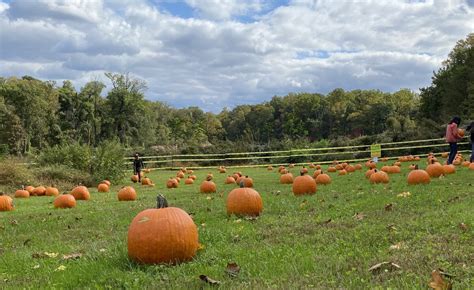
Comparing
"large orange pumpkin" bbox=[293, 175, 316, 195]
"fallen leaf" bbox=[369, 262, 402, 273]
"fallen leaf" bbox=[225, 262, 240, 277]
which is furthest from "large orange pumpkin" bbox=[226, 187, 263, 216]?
"fallen leaf" bbox=[369, 262, 402, 273]

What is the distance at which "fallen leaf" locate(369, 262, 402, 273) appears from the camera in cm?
389

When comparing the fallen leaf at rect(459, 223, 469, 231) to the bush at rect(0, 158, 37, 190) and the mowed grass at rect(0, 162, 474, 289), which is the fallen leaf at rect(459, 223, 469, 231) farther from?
the bush at rect(0, 158, 37, 190)

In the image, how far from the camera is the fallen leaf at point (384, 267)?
389 centimetres

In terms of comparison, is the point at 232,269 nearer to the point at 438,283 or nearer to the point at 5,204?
the point at 438,283

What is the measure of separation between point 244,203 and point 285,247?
2661 millimetres

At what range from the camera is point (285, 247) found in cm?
508

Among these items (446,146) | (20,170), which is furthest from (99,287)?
(446,146)

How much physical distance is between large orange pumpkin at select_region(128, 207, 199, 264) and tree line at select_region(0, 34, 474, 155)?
22.6 m

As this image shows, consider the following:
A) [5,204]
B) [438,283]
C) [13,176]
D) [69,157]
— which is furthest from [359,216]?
[69,157]

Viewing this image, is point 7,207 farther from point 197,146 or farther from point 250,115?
point 250,115

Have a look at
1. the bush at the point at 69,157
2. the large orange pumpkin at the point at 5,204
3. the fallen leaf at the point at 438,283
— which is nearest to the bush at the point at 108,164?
the bush at the point at 69,157

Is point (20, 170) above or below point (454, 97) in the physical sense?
below

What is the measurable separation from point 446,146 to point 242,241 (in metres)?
26.9

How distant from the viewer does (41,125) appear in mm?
73438
